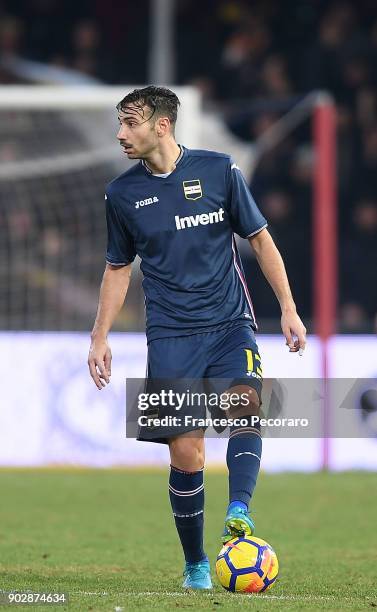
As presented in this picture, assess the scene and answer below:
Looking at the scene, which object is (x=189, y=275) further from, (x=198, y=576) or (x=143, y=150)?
(x=198, y=576)

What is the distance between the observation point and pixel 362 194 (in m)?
15.3

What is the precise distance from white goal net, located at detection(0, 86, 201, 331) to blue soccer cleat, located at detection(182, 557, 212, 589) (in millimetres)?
6308

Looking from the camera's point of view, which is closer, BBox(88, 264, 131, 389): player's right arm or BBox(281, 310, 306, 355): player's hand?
BBox(281, 310, 306, 355): player's hand

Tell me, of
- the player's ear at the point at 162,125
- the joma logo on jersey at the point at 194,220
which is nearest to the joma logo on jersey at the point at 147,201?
the joma logo on jersey at the point at 194,220

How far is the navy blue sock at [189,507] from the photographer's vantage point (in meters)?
6.21

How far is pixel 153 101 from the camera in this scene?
6.23 metres

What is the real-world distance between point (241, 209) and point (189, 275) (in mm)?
370

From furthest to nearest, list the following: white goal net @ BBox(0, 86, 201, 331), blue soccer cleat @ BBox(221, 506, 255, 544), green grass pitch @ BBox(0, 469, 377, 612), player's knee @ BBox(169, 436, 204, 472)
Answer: white goal net @ BBox(0, 86, 201, 331), player's knee @ BBox(169, 436, 204, 472), green grass pitch @ BBox(0, 469, 377, 612), blue soccer cleat @ BBox(221, 506, 255, 544)

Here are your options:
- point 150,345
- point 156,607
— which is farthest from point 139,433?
point 156,607

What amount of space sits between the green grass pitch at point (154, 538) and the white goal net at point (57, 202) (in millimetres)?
1464

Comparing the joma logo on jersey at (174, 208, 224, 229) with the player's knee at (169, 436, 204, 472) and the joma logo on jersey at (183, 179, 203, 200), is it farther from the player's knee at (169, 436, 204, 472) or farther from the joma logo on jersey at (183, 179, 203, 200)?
the player's knee at (169, 436, 204, 472)

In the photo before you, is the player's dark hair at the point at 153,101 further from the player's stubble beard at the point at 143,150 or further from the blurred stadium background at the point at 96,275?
the blurred stadium background at the point at 96,275

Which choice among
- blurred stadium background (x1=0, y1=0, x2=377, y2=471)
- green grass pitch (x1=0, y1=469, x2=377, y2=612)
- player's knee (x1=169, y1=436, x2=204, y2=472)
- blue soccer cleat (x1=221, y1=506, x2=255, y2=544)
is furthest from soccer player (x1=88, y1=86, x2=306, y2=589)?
blurred stadium background (x1=0, y1=0, x2=377, y2=471)

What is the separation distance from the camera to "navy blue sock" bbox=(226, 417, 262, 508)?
19.7 feet
